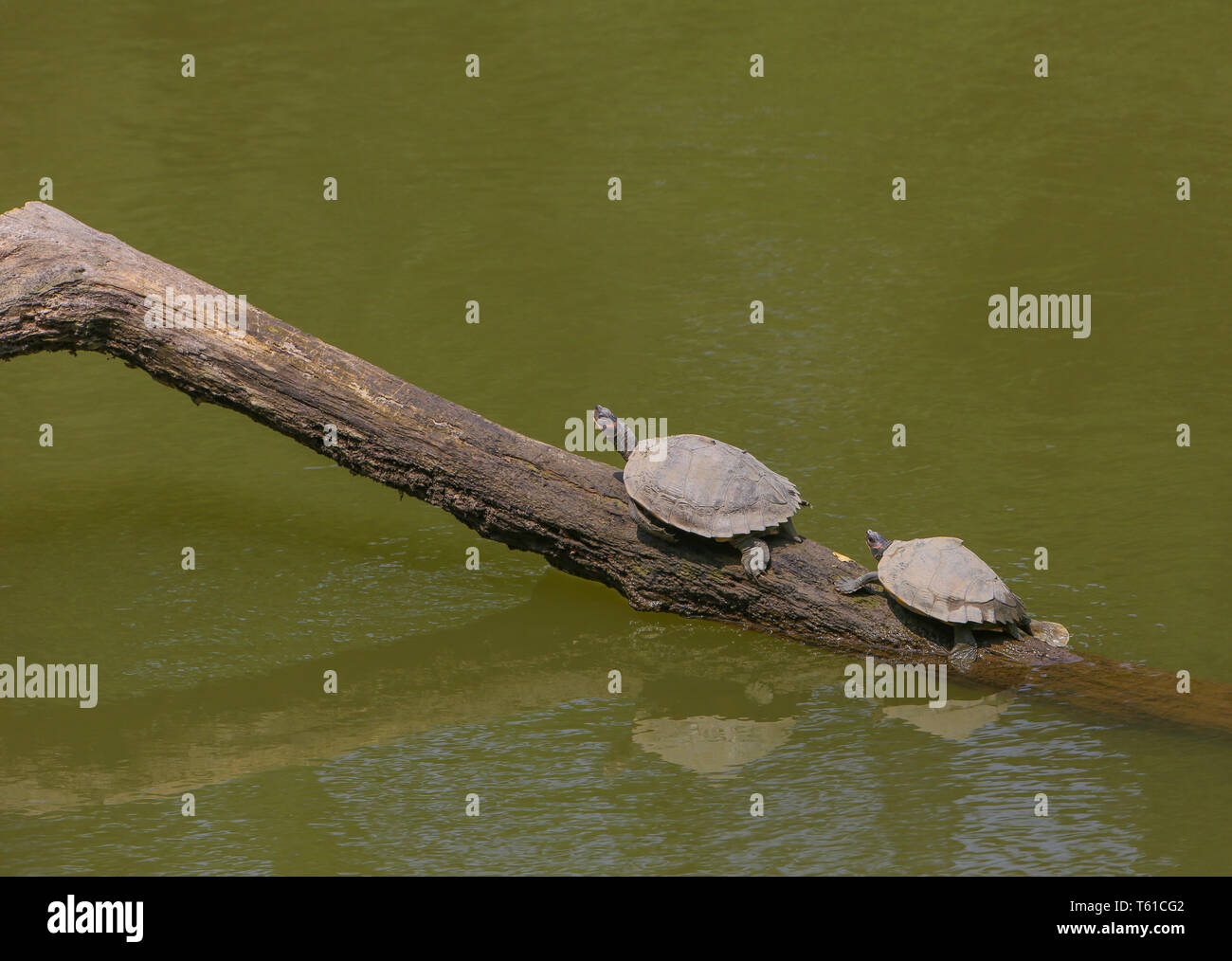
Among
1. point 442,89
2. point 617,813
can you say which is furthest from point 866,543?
point 442,89

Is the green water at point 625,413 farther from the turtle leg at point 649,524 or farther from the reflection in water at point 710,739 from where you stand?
the turtle leg at point 649,524

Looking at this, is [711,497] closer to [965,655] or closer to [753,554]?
[753,554]

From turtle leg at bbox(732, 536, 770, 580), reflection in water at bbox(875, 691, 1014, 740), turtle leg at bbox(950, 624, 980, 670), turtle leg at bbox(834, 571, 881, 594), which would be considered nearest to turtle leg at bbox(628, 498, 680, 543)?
turtle leg at bbox(732, 536, 770, 580)

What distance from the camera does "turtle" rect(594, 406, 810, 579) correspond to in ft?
20.2

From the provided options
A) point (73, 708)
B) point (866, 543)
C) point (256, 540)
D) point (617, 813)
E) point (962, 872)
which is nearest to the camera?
point (962, 872)

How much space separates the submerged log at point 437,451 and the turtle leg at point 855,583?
41 millimetres

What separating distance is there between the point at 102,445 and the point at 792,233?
5559 mm

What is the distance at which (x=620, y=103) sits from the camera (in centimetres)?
1409

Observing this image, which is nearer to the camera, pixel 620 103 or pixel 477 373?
pixel 477 373

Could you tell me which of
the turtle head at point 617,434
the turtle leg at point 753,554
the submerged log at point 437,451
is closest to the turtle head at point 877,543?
the submerged log at point 437,451

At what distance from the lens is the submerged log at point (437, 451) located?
246 inches

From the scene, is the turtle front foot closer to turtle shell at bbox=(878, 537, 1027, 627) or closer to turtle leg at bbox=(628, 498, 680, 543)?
turtle leg at bbox=(628, 498, 680, 543)

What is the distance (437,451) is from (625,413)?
2069 mm

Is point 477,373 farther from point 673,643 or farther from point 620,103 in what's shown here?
point 620,103
